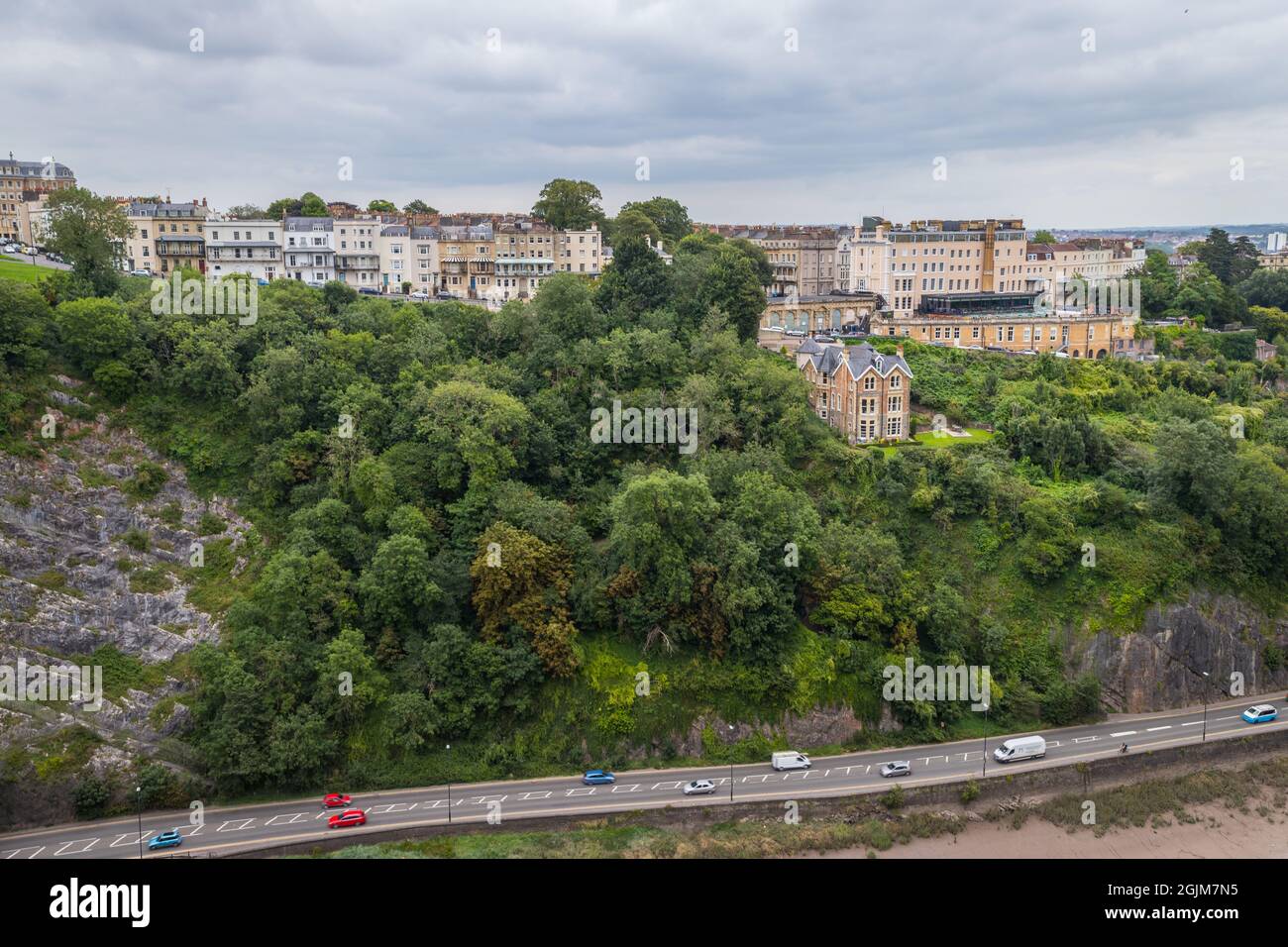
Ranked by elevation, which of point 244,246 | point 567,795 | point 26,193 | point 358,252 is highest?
point 26,193

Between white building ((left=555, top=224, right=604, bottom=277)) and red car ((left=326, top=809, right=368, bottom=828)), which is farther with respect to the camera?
white building ((left=555, top=224, right=604, bottom=277))

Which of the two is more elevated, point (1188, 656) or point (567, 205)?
point (567, 205)

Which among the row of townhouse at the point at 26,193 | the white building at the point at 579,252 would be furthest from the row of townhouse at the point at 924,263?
the row of townhouse at the point at 26,193

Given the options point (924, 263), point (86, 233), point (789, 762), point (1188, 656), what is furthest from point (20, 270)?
point (1188, 656)

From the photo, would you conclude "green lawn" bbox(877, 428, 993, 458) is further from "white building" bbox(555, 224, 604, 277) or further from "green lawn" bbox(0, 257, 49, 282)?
"green lawn" bbox(0, 257, 49, 282)

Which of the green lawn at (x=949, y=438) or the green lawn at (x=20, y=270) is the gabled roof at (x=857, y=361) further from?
the green lawn at (x=20, y=270)

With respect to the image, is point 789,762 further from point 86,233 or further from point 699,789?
point 86,233

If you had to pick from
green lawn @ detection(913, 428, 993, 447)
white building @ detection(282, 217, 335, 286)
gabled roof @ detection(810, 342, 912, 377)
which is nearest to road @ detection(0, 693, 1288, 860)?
green lawn @ detection(913, 428, 993, 447)
